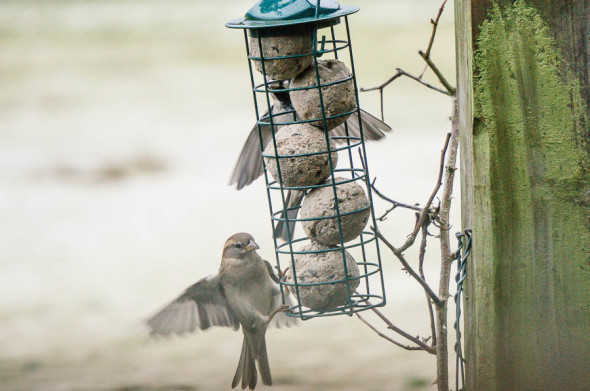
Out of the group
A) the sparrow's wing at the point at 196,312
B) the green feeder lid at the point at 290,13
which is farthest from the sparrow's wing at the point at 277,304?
the green feeder lid at the point at 290,13

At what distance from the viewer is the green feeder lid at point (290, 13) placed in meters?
2.25

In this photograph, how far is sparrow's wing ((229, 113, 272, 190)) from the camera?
3.89 meters

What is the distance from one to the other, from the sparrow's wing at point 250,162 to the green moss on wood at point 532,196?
6.75 feet

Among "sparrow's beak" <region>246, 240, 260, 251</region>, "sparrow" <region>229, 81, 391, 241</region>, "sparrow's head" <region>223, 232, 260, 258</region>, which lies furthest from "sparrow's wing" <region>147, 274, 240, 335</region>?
"sparrow" <region>229, 81, 391, 241</region>

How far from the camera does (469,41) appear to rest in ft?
6.14

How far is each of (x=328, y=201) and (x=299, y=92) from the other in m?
0.32

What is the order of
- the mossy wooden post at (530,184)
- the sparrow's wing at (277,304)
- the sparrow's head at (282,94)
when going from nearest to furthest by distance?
the mossy wooden post at (530,184) → the sparrow's head at (282,94) → the sparrow's wing at (277,304)

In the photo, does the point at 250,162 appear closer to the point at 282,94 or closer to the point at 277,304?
the point at 277,304

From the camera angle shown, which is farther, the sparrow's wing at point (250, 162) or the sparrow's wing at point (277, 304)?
the sparrow's wing at point (250, 162)

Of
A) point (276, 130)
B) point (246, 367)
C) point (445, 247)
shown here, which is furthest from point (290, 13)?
point (246, 367)

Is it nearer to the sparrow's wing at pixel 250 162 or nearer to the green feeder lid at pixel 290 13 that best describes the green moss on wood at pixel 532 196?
the green feeder lid at pixel 290 13

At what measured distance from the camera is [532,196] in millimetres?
1868

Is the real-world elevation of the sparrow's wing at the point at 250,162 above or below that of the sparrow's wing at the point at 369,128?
below

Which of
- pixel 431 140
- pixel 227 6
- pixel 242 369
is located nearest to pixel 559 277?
pixel 242 369
